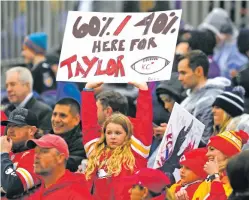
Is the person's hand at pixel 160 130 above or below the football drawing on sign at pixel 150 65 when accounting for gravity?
below

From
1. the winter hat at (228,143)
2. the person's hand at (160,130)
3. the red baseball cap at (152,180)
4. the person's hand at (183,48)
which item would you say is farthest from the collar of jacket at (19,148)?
the person's hand at (183,48)

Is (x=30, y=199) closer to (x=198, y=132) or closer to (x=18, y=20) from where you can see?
(x=198, y=132)

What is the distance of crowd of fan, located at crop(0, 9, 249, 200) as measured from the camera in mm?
10328

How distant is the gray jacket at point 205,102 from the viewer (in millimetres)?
12374

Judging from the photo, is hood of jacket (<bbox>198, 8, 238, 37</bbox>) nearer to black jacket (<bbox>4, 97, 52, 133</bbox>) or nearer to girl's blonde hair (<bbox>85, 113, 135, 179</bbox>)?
black jacket (<bbox>4, 97, 52, 133</bbox>)

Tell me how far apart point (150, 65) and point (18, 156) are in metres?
1.36

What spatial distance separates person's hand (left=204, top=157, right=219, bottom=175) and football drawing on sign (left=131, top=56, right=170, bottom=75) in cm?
144

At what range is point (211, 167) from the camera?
10.4m

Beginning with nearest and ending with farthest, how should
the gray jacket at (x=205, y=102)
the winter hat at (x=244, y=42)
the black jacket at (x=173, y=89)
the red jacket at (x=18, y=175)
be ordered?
1. the red jacket at (x=18, y=175)
2. the gray jacket at (x=205, y=102)
3. the black jacket at (x=173, y=89)
4. the winter hat at (x=244, y=42)

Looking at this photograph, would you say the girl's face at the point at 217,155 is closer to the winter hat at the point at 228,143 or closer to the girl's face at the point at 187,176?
the winter hat at the point at 228,143

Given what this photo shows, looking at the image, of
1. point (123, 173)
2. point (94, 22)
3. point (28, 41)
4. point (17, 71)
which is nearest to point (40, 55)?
point (28, 41)

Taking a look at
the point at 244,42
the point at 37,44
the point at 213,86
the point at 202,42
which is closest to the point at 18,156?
the point at 213,86

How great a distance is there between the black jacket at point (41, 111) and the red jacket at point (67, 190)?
2609 mm

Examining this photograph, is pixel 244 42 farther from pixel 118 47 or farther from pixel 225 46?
pixel 118 47
